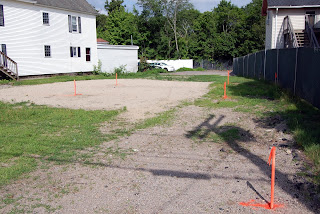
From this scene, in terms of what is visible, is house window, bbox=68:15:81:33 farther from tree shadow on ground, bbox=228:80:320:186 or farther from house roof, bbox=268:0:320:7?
tree shadow on ground, bbox=228:80:320:186

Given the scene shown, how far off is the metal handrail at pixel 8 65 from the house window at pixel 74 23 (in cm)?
818

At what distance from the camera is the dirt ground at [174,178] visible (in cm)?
459

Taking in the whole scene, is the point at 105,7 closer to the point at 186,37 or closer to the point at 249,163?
the point at 186,37

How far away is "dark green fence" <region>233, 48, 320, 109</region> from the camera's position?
10.8 m

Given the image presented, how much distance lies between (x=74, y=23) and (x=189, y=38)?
36982 mm

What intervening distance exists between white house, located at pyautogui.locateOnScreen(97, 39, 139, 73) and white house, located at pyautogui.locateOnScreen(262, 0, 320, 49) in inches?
667

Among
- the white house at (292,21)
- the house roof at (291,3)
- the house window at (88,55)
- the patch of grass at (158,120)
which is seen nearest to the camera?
the patch of grass at (158,120)

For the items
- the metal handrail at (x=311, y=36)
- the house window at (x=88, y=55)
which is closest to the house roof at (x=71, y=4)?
the house window at (x=88, y=55)

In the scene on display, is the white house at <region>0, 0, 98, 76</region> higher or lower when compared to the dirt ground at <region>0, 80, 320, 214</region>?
higher

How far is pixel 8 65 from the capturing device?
28.4 meters

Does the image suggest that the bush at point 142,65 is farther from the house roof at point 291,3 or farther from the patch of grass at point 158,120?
the patch of grass at point 158,120

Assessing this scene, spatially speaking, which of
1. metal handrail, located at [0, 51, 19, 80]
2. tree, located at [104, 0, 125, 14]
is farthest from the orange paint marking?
tree, located at [104, 0, 125, 14]

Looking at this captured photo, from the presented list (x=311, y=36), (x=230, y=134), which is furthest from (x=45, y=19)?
(x=230, y=134)

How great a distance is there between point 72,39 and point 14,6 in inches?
284
